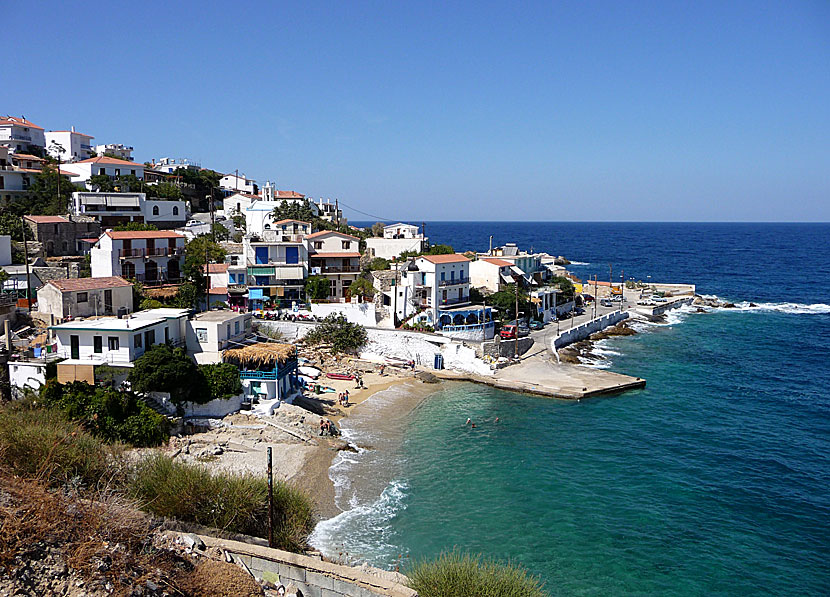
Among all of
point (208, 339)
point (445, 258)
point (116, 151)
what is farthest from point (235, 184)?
point (208, 339)

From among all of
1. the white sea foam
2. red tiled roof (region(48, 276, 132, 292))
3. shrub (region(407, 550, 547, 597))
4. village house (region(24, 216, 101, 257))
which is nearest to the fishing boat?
red tiled roof (region(48, 276, 132, 292))

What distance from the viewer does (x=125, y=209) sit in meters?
61.2

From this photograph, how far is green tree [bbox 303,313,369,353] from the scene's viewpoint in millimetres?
46281

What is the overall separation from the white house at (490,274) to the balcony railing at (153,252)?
91.8ft

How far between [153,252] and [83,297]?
14919 millimetres

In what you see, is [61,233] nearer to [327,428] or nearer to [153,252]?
[153,252]

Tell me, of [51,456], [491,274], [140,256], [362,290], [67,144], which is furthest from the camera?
[67,144]

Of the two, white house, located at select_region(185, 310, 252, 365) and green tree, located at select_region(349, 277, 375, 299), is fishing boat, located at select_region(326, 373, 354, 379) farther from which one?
green tree, located at select_region(349, 277, 375, 299)

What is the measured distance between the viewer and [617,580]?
67.2 feet

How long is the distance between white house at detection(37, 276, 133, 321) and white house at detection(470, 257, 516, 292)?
32.5 metres

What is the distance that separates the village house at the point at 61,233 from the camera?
171 ft

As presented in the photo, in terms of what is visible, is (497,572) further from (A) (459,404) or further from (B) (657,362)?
(B) (657,362)

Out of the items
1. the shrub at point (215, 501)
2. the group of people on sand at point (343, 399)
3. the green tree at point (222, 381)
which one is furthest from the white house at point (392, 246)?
the shrub at point (215, 501)

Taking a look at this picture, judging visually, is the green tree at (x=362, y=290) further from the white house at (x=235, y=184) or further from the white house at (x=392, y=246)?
the white house at (x=235, y=184)
